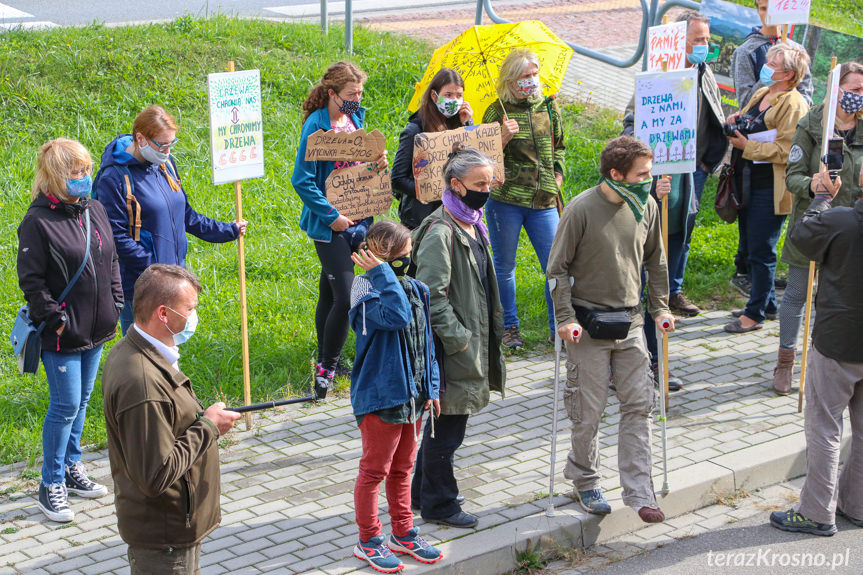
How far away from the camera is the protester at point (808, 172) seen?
698 centimetres

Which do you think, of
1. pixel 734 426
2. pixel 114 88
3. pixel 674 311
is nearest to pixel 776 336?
A: pixel 674 311

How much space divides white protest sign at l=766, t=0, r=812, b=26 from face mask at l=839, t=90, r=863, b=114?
2.18m

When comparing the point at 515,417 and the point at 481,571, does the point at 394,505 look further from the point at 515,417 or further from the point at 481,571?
the point at 515,417

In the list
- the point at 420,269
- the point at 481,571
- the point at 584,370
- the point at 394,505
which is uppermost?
the point at 420,269

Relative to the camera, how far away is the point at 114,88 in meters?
11.3

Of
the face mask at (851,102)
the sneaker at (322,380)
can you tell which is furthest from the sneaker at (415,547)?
the face mask at (851,102)

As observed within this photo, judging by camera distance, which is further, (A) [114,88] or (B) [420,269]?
(A) [114,88]

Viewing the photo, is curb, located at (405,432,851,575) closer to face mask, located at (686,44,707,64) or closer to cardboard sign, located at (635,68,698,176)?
cardboard sign, located at (635,68,698,176)

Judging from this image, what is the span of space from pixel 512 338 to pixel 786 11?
3655mm

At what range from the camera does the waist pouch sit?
562 centimetres

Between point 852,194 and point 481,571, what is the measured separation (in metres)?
3.66

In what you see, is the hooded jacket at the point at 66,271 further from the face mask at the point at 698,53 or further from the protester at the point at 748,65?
the protester at the point at 748,65

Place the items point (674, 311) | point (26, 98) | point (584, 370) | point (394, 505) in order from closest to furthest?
point (394, 505)
point (584, 370)
point (674, 311)
point (26, 98)

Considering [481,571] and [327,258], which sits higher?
[327,258]
